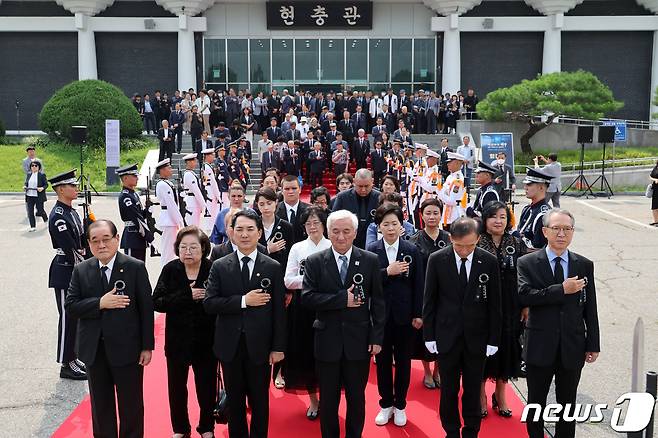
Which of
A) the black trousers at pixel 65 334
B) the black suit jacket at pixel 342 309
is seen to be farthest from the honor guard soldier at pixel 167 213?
the black suit jacket at pixel 342 309

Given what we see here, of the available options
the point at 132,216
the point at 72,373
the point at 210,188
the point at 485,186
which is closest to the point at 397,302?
the point at 72,373

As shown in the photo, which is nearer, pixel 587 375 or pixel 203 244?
pixel 203 244

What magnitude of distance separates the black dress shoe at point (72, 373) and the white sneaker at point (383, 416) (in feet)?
9.77

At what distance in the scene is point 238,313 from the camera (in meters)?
4.62

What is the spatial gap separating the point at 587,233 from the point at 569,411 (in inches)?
430

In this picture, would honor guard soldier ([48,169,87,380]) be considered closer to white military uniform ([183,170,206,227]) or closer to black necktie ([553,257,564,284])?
black necktie ([553,257,564,284])

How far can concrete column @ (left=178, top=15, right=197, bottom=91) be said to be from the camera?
30.4 meters

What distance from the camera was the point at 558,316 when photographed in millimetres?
4562

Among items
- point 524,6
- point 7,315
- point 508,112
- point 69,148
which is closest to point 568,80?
point 508,112

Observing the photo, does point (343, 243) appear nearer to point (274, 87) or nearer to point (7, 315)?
point (7, 315)

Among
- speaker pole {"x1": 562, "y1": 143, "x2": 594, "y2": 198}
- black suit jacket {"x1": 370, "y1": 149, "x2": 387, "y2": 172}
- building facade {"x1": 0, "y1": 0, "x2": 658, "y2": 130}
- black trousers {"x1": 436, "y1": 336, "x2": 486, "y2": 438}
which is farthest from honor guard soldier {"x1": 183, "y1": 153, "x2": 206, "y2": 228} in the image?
building facade {"x1": 0, "y1": 0, "x2": 658, "y2": 130}

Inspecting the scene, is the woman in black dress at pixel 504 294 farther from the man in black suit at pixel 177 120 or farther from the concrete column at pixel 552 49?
the concrete column at pixel 552 49

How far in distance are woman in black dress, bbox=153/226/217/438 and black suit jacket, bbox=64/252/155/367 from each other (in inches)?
10.6

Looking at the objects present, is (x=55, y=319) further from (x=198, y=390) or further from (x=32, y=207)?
(x=32, y=207)
